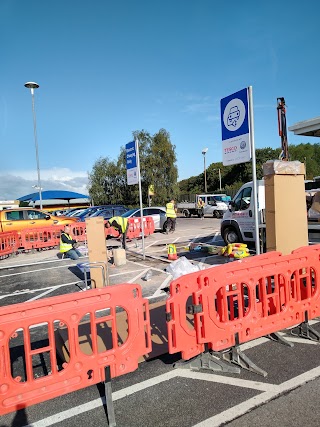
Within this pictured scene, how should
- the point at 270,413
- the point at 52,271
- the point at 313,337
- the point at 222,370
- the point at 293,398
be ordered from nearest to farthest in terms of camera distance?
the point at 270,413 → the point at 293,398 → the point at 222,370 → the point at 313,337 → the point at 52,271

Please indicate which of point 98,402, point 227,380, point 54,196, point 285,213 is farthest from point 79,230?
point 54,196

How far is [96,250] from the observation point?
6832 millimetres

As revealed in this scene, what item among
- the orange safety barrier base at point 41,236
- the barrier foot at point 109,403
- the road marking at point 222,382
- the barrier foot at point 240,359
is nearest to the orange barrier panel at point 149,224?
the orange safety barrier base at point 41,236

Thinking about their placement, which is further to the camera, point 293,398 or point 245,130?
point 245,130

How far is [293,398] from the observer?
9.30 feet

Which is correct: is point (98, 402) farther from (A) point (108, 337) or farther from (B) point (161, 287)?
(B) point (161, 287)

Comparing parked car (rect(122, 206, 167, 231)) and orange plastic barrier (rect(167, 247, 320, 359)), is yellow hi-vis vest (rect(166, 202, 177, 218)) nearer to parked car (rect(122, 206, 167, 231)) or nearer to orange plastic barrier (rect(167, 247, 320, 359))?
parked car (rect(122, 206, 167, 231))

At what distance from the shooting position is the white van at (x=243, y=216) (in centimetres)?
956

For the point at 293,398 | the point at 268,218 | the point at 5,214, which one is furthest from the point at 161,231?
the point at 293,398

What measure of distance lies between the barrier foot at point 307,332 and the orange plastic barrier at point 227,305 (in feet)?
0.52

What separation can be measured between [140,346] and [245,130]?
12.8ft

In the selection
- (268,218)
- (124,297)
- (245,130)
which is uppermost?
(245,130)

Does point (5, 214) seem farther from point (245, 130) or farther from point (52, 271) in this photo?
point (245, 130)

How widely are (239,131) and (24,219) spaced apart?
37.8 feet
